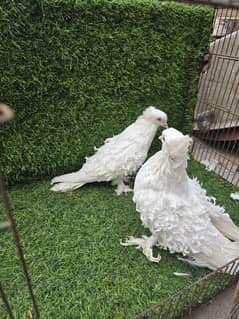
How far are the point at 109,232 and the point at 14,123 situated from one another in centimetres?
97

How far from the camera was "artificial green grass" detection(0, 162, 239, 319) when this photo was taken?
3.55ft

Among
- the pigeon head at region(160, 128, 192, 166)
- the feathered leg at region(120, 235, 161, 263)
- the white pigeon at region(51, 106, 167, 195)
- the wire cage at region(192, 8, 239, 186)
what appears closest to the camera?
the pigeon head at region(160, 128, 192, 166)

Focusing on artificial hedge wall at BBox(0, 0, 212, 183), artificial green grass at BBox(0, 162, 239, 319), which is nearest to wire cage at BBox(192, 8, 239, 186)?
artificial hedge wall at BBox(0, 0, 212, 183)

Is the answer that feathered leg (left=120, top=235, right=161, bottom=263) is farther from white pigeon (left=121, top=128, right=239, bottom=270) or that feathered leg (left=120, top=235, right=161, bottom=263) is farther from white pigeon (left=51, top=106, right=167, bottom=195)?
white pigeon (left=51, top=106, right=167, bottom=195)

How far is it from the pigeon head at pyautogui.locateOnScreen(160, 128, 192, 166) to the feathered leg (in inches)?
19.9

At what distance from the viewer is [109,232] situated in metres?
1.46

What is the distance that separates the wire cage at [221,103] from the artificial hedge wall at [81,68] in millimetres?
299

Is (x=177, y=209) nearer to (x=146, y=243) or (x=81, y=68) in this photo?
(x=146, y=243)

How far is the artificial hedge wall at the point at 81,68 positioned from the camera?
4.53 feet

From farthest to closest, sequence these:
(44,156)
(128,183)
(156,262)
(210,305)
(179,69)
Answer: (179,69), (128,183), (44,156), (156,262), (210,305)

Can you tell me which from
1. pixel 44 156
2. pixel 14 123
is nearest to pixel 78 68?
pixel 14 123

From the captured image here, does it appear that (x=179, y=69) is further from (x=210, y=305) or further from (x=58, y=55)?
(x=210, y=305)

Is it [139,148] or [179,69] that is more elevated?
[179,69]

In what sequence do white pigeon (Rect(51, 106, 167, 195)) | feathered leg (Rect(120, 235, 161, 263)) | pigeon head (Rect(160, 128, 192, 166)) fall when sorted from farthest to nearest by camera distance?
1. white pigeon (Rect(51, 106, 167, 195))
2. feathered leg (Rect(120, 235, 161, 263))
3. pigeon head (Rect(160, 128, 192, 166))
